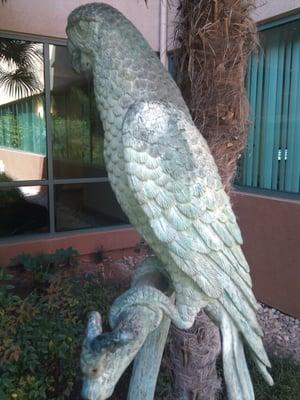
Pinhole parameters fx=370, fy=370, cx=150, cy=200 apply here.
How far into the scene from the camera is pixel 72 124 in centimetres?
496

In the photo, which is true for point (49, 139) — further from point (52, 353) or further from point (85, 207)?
point (52, 353)

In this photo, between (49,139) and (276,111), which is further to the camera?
(49,139)

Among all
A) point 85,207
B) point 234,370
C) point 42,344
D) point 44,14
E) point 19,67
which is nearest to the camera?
point 234,370

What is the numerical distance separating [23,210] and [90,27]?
3582mm

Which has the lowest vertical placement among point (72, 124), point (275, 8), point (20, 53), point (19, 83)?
point (72, 124)

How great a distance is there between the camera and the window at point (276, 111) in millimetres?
3847

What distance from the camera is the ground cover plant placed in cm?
235

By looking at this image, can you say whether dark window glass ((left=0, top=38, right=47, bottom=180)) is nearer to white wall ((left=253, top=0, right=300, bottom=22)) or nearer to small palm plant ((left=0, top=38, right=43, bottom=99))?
small palm plant ((left=0, top=38, right=43, bottom=99))

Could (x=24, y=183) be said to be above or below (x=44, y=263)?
above

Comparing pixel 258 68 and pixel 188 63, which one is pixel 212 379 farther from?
pixel 258 68

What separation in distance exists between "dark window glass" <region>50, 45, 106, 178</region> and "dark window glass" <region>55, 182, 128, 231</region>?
190 millimetres

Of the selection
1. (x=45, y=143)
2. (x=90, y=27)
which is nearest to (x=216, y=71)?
(x=90, y=27)

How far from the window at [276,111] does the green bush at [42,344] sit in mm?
2448

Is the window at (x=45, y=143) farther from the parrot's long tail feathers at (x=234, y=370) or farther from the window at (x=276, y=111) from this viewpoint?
the parrot's long tail feathers at (x=234, y=370)
